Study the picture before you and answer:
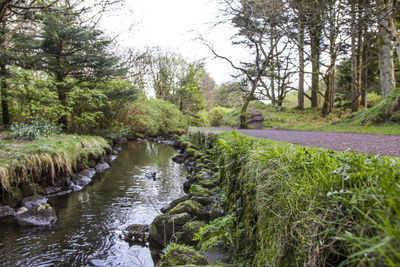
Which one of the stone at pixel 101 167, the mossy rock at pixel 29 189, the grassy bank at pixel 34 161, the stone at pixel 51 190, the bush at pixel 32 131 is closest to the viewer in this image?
the grassy bank at pixel 34 161

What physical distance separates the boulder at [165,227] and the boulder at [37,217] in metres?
2.21

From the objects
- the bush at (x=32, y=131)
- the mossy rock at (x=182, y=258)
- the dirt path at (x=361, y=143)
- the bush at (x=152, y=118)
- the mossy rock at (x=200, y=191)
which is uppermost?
the bush at (x=152, y=118)

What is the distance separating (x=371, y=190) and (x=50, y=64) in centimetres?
1264

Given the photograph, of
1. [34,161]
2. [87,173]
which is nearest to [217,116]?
[87,173]

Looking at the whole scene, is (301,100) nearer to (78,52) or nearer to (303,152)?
(78,52)

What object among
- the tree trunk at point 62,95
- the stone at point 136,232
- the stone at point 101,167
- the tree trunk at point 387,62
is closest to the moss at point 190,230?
the stone at point 136,232

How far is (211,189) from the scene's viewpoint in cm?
482

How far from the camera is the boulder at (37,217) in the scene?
4.24 meters

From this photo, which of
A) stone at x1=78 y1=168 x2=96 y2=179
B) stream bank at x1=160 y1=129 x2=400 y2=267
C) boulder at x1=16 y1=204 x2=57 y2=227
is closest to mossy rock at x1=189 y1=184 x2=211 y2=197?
stream bank at x1=160 y1=129 x2=400 y2=267

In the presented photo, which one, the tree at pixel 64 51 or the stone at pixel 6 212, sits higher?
the tree at pixel 64 51

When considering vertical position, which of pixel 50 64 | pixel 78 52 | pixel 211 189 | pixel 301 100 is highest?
pixel 78 52

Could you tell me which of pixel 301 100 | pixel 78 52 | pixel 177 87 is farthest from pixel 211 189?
pixel 177 87

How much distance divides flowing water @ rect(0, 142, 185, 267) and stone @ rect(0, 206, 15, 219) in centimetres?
45

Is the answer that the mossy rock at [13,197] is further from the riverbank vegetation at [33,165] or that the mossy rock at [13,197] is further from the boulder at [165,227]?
the boulder at [165,227]
